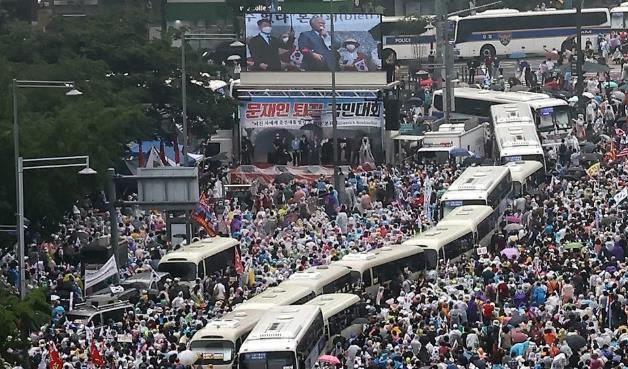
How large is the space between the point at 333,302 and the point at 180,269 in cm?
668

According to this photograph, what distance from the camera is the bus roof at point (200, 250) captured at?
1757 inches

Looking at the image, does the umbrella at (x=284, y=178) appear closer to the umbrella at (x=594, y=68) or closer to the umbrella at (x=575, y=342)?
the umbrella at (x=594, y=68)

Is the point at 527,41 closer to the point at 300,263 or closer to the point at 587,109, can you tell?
the point at 587,109

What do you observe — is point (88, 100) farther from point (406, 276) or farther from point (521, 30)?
point (521, 30)

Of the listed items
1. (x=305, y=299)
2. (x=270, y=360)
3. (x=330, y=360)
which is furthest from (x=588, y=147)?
(x=270, y=360)

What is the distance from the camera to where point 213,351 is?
117 feet

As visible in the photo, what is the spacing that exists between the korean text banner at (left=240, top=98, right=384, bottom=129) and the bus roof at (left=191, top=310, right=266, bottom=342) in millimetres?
26636

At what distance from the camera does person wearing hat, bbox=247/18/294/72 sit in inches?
2571

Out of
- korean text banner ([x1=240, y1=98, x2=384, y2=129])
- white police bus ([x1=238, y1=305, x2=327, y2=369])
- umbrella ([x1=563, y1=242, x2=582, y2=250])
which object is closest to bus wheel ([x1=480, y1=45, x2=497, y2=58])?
korean text banner ([x1=240, y1=98, x2=384, y2=129])

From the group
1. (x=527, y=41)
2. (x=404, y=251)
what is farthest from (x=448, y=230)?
(x=527, y=41)

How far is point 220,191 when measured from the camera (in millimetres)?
56375

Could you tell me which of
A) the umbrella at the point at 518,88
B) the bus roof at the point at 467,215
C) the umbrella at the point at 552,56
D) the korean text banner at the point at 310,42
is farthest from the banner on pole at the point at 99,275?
the umbrella at the point at 552,56

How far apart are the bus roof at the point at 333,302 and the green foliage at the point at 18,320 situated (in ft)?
22.6

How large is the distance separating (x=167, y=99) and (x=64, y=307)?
74.0 feet
